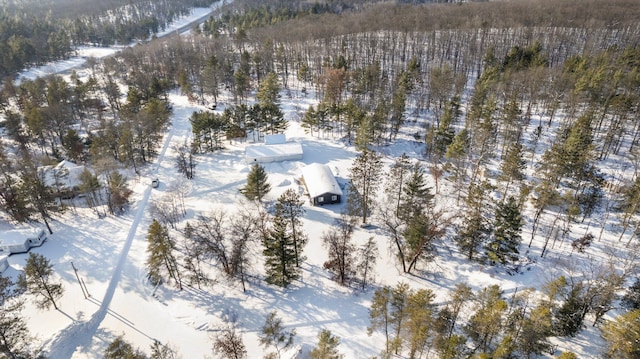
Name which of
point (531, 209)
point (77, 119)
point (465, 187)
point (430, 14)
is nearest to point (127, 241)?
point (465, 187)

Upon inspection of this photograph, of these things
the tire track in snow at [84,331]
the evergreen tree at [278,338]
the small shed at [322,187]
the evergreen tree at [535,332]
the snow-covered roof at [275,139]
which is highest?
the evergreen tree at [535,332]

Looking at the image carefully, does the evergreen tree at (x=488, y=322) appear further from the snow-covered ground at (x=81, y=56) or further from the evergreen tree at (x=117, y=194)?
the snow-covered ground at (x=81, y=56)

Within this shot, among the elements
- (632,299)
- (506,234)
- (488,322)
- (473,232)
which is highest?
(488,322)

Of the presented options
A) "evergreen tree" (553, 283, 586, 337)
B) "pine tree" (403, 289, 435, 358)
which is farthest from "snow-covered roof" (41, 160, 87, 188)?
"evergreen tree" (553, 283, 586, 337)

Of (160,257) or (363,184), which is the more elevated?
(363,184)

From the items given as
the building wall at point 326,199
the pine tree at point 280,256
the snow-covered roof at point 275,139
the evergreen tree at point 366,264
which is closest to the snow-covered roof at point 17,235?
the pine tree at point 280,256

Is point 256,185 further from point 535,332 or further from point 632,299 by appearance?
point 632,299

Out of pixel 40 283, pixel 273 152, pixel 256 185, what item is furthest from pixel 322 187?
pixel 40 283
